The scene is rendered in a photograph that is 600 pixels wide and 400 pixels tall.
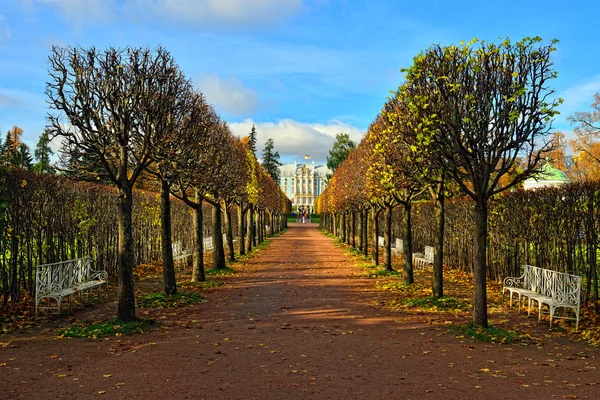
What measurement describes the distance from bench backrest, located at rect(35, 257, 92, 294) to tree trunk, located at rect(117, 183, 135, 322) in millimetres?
1750

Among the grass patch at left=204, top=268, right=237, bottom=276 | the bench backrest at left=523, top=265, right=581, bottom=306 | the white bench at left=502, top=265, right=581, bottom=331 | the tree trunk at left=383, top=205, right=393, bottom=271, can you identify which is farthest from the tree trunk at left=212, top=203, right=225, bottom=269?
the bench backrest at left=523, top=265, right=581, bottom=306

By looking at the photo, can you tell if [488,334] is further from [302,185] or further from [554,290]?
[302,185]

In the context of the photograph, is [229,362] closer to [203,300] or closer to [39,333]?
[39,333]

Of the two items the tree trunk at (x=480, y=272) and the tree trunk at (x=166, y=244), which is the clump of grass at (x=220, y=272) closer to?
the tree trunk at (x=166, y=244)

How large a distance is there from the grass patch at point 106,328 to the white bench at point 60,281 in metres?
1.09

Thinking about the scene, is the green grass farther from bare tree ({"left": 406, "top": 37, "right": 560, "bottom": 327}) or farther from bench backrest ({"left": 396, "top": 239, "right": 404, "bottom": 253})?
bench backrest ({"left": 396, "top": 239, "right": 404, "bottom": 253})

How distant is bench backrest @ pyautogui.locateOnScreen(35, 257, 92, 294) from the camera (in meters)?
10.1

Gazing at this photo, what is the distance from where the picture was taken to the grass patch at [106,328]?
843cm

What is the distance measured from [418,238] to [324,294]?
13.6 metres

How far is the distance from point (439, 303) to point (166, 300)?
6545 mm

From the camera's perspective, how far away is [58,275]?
10695 mm

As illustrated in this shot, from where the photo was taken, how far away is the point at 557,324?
32.2 ft

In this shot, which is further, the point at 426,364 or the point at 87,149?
the point at 87,149

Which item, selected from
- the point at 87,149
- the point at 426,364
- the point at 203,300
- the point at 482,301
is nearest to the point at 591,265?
the point at 482,301
